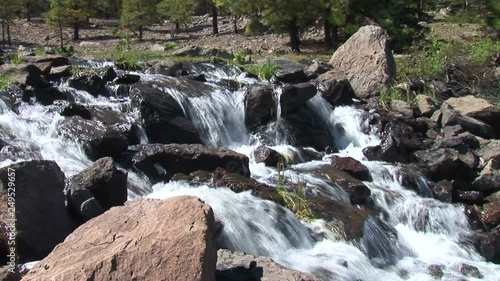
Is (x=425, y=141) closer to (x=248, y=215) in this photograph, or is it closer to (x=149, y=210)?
(x=248, y=215)

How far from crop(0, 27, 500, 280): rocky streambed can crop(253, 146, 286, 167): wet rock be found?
1.0 inches

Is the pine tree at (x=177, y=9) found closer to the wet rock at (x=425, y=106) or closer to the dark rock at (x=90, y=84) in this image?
the wet rock at (x=425, y=106)

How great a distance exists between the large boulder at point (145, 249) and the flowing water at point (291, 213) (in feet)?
7.95

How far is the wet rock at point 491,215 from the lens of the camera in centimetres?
960

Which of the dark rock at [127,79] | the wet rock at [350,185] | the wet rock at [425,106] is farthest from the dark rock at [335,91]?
the dark rock at [127,79]

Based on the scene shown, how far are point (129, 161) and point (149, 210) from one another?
4.89 meters

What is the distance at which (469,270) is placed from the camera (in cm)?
808

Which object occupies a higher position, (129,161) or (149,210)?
(149,210)

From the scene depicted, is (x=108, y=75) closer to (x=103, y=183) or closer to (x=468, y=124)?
(x=103, y=183)

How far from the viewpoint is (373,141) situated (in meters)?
12.7

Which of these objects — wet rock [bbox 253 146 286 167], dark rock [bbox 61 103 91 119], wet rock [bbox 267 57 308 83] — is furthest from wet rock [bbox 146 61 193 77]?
wet rock [bbox 253 146 286 167]

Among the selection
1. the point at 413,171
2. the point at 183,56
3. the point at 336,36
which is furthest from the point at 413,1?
the point at 413,171

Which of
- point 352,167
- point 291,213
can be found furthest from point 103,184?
point 352,167

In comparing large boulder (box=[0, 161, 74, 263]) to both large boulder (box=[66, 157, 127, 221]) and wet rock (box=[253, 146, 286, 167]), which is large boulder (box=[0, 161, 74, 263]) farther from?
wet rock (box=[253, 146, 286, 167])
